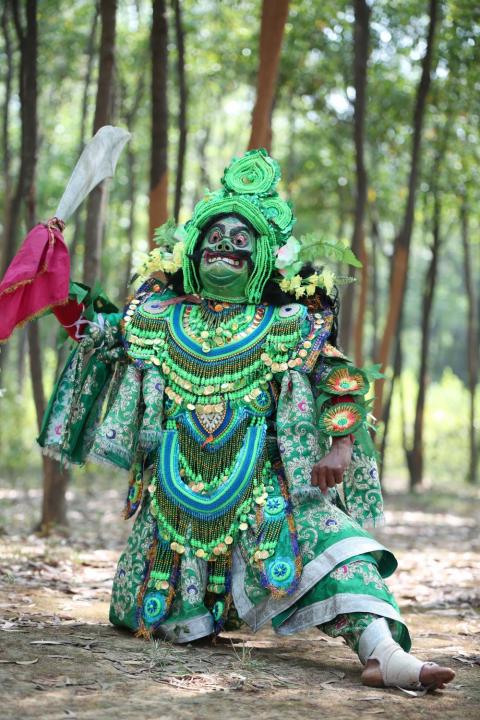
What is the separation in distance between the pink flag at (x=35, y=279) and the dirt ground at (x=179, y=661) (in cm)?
145

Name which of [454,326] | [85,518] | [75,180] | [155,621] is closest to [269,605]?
[155,621]

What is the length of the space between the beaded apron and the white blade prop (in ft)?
2.29

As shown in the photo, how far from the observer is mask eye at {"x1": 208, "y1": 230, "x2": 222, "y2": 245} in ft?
16.3

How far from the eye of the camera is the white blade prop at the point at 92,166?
4.87 metres

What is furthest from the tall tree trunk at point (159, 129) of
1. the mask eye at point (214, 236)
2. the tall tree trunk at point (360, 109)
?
the mask eye at point (214, 236)

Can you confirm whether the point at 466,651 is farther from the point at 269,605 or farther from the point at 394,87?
the point at 394,87

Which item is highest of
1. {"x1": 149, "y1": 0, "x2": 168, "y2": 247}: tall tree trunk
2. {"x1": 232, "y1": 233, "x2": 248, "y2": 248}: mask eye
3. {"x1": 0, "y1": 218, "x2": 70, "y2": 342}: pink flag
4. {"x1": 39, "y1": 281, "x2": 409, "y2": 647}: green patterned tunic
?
{"x1": 149, "y1": 0, "x2": 168, "y2": 247}: tall tree trunk

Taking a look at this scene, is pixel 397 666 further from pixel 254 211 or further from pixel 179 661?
pixel 254 211

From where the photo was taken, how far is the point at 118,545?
850 cm

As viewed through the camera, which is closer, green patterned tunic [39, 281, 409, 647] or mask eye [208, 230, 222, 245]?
green patterned tunic [39, 281, 409, 647]

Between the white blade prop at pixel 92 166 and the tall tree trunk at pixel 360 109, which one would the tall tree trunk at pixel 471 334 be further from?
the white blade prop at pixel 92 166

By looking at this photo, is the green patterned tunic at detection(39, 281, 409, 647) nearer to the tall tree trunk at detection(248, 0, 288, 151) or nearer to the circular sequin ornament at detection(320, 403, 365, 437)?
the circular sequin ornament at detection(320, 403, 365, 437)

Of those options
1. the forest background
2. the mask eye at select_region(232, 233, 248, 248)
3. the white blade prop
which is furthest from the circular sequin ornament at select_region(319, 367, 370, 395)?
the forest background

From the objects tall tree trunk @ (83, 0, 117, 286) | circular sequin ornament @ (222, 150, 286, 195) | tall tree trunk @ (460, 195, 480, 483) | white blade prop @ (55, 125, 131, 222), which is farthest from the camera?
tall tree trunk @ (460, 195, 480, 483)
